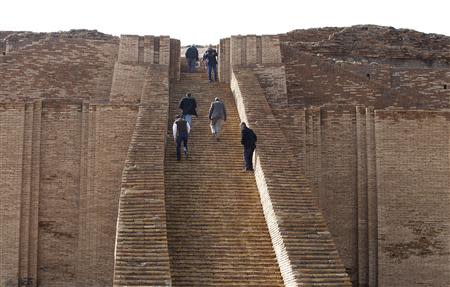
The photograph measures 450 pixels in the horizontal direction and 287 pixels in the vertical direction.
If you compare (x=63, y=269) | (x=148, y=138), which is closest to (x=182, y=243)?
(x=148, y=138)

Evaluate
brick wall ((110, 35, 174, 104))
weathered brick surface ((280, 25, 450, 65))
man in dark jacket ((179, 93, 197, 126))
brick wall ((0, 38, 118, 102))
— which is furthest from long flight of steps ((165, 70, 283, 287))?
weathered brick surface ((280, 25, 450, 65))

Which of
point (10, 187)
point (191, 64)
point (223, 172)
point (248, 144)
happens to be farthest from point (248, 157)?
point (191, 64)

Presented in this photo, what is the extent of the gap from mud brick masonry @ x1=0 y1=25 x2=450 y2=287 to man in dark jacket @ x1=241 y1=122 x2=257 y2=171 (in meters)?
0.11

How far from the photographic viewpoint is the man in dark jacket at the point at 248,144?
11570mm

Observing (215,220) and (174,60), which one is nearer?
(215,220)

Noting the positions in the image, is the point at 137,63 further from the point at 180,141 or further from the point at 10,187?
the point at 180,141

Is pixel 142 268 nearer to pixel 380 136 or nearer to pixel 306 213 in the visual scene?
pixel 306 213

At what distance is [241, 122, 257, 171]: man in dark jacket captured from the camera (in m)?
11.6

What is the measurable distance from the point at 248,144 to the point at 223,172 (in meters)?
0.51

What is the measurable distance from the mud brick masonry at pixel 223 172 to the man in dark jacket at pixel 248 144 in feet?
0.36

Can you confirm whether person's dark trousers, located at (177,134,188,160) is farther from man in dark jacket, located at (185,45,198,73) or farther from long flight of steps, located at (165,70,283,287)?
man in dark jacket, located at (185,45,198,73)

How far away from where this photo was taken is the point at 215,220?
10328 mm

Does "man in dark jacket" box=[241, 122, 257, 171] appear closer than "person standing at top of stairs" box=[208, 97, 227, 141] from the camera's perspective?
Yes

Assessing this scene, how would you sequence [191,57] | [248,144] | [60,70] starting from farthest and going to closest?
1. [191,57]
2. [60,70]
3. [248,144]
